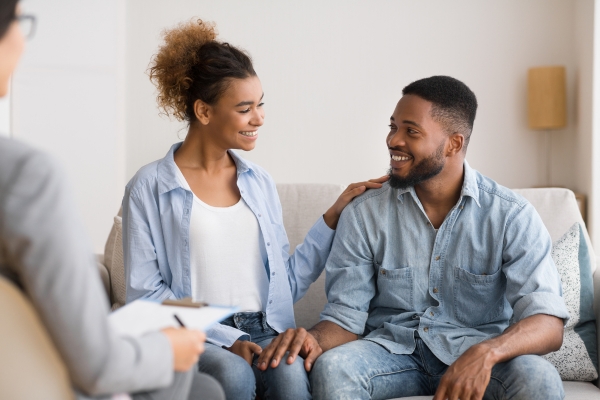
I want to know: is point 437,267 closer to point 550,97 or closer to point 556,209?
point 556,209

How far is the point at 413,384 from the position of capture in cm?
192

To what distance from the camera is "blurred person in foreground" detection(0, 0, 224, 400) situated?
84 cm

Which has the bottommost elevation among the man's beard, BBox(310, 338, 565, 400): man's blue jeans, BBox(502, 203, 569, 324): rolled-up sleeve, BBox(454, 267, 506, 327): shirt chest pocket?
BBox(310, 338, 565, 400): man's blue jeans

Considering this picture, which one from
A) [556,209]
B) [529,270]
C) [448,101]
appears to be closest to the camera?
[529,270]

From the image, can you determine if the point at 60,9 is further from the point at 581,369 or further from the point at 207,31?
the point at 581,369

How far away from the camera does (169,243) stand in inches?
77.9

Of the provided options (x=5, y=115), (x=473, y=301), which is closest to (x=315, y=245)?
(x=473, y=301)

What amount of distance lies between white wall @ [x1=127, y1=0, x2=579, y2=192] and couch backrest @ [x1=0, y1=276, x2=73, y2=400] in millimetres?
3664

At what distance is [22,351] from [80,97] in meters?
3.46

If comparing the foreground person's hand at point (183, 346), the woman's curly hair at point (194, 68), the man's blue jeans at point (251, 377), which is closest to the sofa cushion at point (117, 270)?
the woman's curly hair at point (194, 68)

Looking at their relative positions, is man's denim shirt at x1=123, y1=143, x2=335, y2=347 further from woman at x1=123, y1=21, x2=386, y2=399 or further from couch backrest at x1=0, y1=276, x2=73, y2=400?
couch backrest at x1=0, y1=276, x2=73, y2=400

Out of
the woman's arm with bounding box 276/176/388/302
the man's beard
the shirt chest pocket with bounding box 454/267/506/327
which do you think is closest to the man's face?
the man's beard

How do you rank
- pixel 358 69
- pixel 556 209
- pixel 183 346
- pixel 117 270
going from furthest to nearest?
pixel 358 69, pixel 117 270, pixel 556 209, pixel 183 346

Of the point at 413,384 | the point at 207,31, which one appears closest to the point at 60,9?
the point at 207,31
